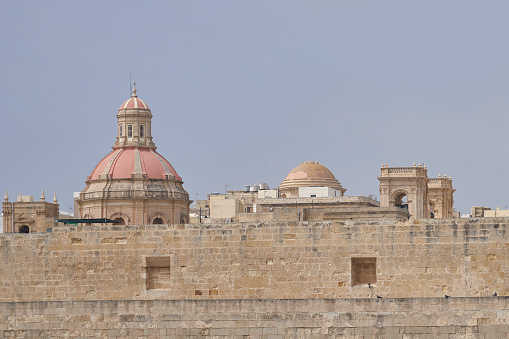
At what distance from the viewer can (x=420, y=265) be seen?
21078mm

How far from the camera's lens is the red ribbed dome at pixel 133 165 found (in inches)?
2682

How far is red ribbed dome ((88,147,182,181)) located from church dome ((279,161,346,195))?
10671mm

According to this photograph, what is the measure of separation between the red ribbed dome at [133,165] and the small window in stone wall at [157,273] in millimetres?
45453

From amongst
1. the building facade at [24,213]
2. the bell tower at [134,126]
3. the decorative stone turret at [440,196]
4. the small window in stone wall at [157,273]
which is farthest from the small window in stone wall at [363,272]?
the building facade at [24,213]

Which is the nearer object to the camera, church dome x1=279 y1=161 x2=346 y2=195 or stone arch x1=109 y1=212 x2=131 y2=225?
stone arch x1=109 y1=212 x2=131 y2=225

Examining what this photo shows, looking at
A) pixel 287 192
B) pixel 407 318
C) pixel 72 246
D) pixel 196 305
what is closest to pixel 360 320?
pixel 407 318

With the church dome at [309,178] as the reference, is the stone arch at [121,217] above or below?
below

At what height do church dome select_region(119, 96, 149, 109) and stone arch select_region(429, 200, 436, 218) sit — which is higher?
church dome select_region(119, 96, 149, 109)

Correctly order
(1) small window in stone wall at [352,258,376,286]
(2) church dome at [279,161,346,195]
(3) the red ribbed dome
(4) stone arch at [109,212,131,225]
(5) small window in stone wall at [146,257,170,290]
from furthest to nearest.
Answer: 1. (2) church dome at [279,161,346,195]
2. (3) the red ribbed dome
3. (4) stone arch at [109,212,131,225]
4. (5) small window in stone wall at [146,257,170,290]
5. (1) small window in stone wall at [352,258,376,286]

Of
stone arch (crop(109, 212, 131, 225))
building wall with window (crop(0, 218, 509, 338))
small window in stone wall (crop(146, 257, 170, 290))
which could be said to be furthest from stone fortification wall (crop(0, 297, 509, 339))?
stone arch (crop(109, 212, 131, 225))

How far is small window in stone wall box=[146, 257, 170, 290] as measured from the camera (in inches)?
876

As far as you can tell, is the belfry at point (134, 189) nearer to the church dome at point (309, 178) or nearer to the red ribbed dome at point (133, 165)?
the red ribbed dome at point (133, 165)

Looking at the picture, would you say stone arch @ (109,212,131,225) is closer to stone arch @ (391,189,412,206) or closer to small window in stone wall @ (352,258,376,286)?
stone arch @ (391,189,412,206)

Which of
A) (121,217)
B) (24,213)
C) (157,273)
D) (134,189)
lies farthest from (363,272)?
(24,213)
